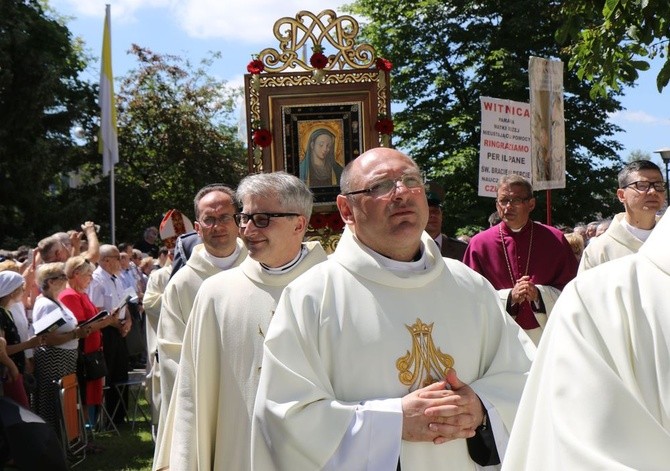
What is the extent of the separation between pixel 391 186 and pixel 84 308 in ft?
22.2

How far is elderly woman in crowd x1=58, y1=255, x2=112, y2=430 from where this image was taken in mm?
9977

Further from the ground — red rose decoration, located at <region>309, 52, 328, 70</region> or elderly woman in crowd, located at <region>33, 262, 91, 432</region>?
red rose decoration, located at <region>309, 52, 328, 70</region>

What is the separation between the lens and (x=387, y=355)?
3803mm

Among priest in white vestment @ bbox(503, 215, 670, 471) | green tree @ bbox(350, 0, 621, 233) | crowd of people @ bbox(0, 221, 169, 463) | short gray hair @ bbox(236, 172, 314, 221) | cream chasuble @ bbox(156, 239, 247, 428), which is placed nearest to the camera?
priest in white vestment @ bbox(503, 215, 670, 471)

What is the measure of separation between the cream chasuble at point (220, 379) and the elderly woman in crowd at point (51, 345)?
4.52m

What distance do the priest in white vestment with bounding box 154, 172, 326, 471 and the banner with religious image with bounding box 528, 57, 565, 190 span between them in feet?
15.9

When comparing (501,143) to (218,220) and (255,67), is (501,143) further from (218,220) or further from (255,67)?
(218,220)

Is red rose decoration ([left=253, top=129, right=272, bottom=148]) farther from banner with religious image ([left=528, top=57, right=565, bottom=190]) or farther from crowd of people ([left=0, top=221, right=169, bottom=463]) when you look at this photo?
banner with religious image ([left=528, top=57, right=565, bottom=190])

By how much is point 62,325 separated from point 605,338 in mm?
7308

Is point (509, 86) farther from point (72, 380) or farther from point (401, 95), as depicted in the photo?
point (72, 380)

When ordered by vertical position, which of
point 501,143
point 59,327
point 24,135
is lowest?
point 59,327

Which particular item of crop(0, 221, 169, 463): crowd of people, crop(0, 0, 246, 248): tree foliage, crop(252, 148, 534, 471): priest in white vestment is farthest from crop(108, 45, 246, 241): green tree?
crop(252, 148, 534, 471): priest in white vestment

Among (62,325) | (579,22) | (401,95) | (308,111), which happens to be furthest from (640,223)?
(401,95)

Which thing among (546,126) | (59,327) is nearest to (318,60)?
(546,126)
